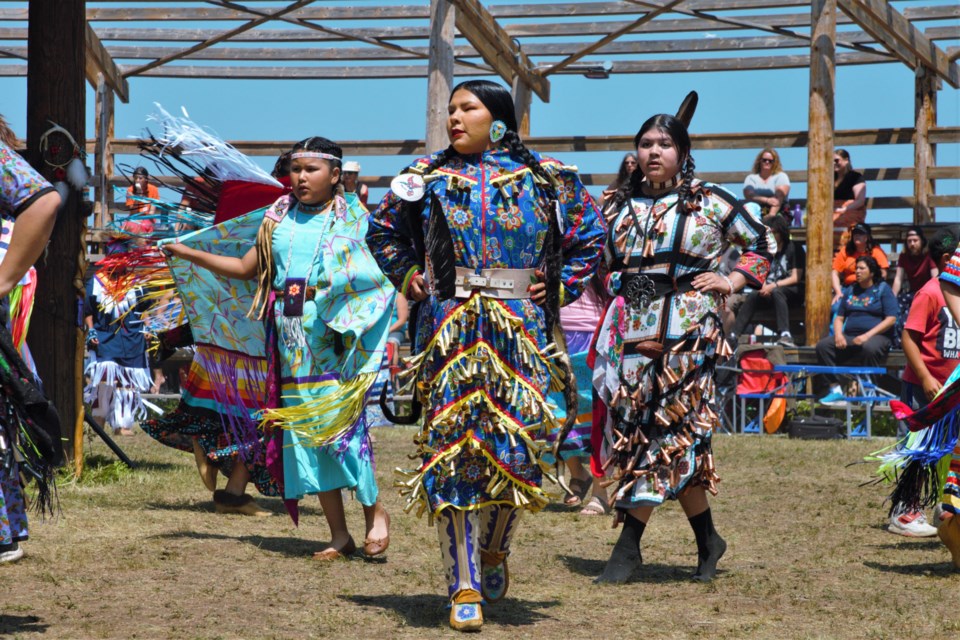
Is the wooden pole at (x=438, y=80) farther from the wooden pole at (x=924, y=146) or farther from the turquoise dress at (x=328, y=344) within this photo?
the turquoise dress at (x=328, y=344)

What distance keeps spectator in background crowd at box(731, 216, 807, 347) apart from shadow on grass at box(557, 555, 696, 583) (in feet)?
24.1

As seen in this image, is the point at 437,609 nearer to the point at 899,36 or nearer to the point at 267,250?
the point at 267,250

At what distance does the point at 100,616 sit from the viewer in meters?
4.44

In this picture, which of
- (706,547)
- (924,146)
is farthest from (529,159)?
(924,146)

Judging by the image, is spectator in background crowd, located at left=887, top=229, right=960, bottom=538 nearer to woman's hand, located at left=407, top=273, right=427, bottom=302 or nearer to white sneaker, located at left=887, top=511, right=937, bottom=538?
white sneaker, located at left=887, top=511, right=937, bottom=538

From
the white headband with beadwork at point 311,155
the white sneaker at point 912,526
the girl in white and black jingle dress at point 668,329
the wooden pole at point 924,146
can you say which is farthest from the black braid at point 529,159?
the wooden pole at point 924,146

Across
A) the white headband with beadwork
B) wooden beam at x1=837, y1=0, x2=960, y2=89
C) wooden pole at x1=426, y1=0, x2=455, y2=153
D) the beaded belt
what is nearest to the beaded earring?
the beaded belt

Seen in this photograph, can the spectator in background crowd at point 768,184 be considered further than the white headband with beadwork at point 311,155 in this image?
Yes

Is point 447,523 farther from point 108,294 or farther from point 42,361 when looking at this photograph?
point 42,361

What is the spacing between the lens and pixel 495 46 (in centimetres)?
1497

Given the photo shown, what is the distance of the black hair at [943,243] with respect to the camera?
19.0 ft

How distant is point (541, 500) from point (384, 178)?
11.9m

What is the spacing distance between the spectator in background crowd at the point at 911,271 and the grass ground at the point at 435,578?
4.80m

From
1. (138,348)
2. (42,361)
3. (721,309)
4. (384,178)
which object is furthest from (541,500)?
(384,178)
